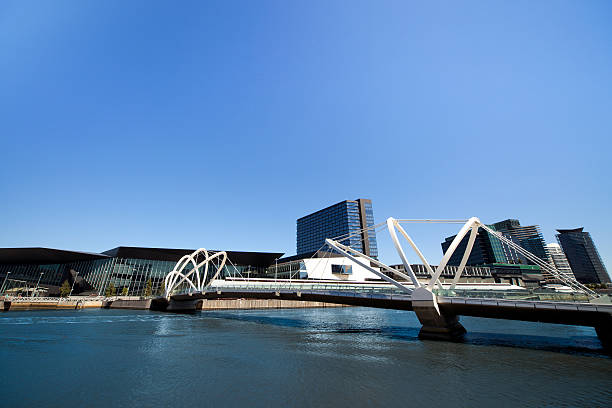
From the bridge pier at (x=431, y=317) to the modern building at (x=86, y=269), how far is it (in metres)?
86.9

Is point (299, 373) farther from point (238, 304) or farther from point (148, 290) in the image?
point (148, 290)

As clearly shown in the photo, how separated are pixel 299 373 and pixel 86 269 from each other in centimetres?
11210

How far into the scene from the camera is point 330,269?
326 ft

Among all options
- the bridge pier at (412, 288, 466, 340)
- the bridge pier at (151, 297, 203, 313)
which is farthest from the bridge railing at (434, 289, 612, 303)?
the bridge pier at (151, 297, 203, 313)

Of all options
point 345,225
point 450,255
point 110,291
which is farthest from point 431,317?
point 345,225

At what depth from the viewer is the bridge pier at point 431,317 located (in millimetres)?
28427

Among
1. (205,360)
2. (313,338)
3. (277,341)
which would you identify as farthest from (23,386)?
(313,338)

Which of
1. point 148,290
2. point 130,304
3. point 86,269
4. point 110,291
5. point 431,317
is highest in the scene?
point 86,269

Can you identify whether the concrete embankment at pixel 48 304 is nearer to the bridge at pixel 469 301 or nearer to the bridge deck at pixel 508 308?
the bridge at pixel 469 301

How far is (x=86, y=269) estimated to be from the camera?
3851 inches

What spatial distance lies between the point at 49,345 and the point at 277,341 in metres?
19.8

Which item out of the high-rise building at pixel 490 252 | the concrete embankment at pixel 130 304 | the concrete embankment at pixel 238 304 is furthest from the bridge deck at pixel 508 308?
the high-rise building at pixel 490 252

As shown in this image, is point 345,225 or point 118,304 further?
point 345,225

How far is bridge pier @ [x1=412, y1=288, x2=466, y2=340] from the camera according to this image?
2843 cm
